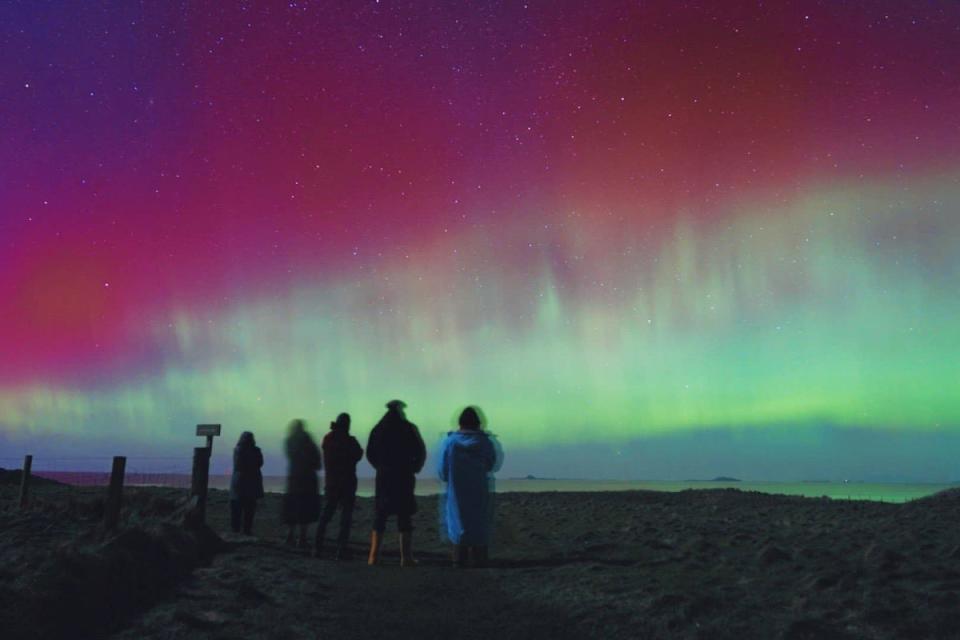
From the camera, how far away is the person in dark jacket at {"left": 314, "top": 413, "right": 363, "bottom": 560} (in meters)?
14.2

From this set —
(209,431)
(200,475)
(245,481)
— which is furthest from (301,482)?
(209,431)

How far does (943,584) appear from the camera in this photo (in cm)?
916

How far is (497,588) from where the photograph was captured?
10211mm

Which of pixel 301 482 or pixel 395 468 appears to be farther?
pixel 301 482

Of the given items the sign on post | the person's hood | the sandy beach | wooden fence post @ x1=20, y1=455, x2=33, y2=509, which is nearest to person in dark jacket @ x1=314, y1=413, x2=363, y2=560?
the sandy beach

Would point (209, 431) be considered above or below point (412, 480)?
above

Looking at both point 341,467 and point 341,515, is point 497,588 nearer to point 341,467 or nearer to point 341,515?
point 341,515

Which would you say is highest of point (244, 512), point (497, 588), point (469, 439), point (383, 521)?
point (469, 439)

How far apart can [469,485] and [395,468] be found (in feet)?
4.01

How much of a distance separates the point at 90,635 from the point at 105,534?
5.19 meters

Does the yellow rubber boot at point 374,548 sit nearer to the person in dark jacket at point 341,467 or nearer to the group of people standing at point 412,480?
the group of people standing at point 412,480

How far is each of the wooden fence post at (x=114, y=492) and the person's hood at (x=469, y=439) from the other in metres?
6.10

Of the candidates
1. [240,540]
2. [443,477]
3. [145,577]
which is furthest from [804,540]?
[145,577]

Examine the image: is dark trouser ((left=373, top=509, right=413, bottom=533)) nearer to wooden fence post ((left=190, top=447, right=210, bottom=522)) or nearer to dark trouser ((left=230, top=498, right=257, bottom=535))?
wooden fence post ((left=190, top=447, right=210, bottom=522))
